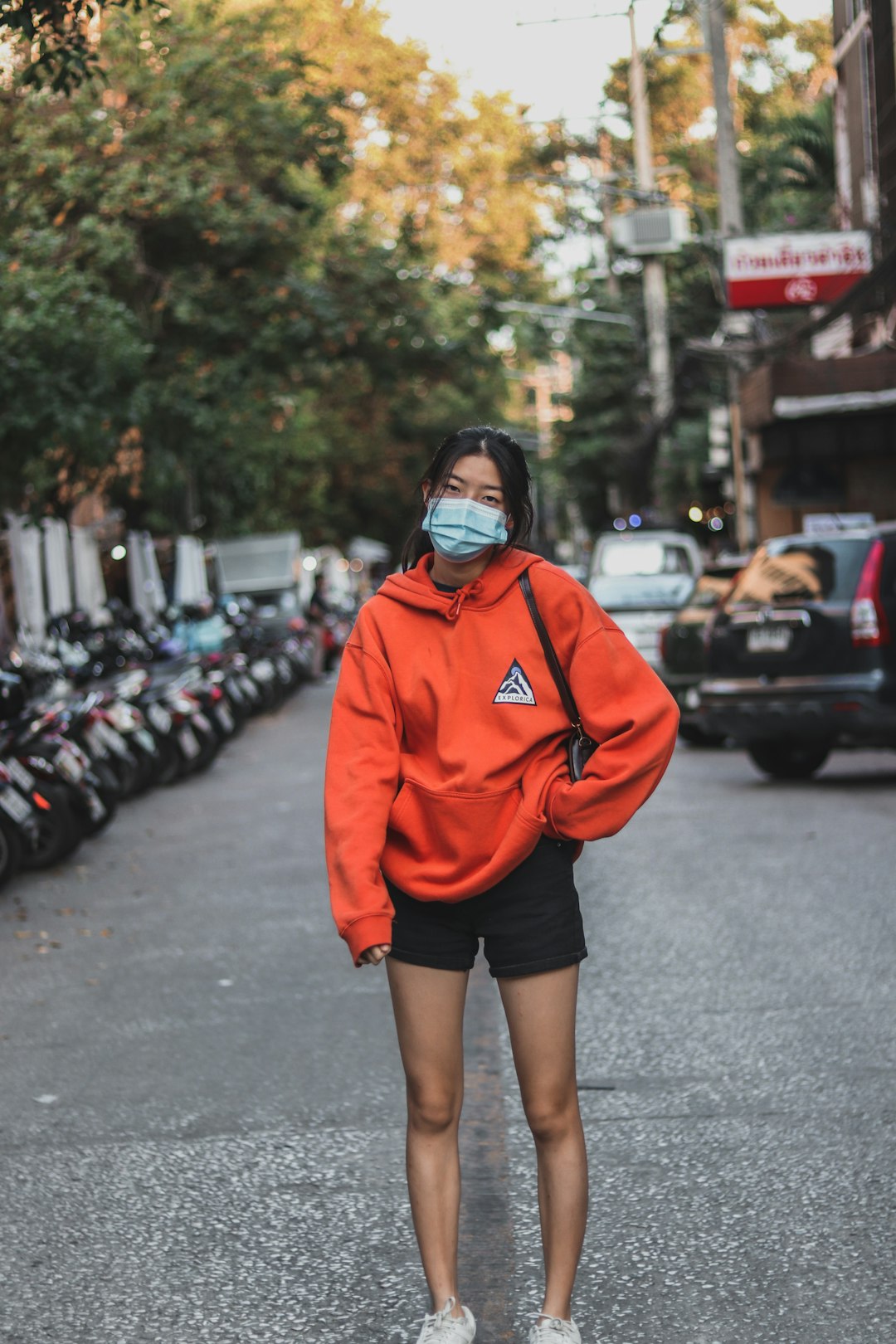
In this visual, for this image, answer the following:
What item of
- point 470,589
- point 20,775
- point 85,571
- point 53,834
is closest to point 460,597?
point 470,589

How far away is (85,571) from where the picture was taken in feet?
83.3

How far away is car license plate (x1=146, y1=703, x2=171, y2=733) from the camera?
15578 millimetres

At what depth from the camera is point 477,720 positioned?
3494 mm

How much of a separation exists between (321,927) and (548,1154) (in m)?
5.41

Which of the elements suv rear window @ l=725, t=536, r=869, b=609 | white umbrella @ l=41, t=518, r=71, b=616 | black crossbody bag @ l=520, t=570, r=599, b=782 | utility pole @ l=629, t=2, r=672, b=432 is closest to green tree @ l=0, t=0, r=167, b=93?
black crossbody bag @ l=520, t=570, r=599, b=782

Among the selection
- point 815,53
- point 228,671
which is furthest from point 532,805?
point 815,53

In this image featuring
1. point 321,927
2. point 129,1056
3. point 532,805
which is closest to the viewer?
point 532,805

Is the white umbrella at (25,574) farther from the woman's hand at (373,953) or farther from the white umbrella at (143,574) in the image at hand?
the woman's hand at (373,953)

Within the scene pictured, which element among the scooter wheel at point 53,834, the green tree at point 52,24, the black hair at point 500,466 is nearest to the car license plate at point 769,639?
the scooter wheel at point 53,834

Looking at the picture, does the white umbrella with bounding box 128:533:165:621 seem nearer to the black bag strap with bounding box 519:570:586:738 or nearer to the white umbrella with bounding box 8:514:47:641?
the white umbrella with bounding box 8:514:47:641

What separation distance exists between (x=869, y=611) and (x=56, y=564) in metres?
13.1

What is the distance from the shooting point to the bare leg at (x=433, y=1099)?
11.4 ft

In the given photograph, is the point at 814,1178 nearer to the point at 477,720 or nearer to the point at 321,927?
the point at 477,720

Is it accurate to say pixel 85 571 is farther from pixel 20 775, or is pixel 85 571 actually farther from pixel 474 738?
pixel 474 738
